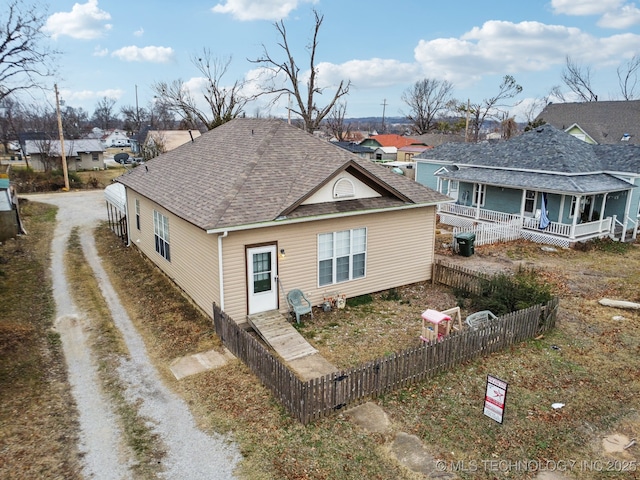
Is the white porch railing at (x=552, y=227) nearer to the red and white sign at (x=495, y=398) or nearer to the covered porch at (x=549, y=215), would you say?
the covered porch at (x=549, y=215)

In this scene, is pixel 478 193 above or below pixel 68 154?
below

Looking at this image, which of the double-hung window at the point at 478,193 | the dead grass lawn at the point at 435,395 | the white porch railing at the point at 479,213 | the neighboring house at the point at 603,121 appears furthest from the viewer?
the neighboring house at the point at 603,121

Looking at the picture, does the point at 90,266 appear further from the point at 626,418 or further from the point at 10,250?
the point at 626,418

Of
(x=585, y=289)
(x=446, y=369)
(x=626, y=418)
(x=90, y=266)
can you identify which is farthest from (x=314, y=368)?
(x=90, y=266)

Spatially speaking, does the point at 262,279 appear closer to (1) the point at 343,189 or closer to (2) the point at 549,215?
(1) the point at 343,189

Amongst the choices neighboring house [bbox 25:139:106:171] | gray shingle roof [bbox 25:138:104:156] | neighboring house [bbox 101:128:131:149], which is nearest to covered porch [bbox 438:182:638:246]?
neighboring house [bbox 25:139:106:171]

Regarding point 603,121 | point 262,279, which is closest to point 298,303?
point 262,279

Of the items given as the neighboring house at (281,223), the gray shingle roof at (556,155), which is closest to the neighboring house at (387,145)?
the gray shingle roof at (556,155)
